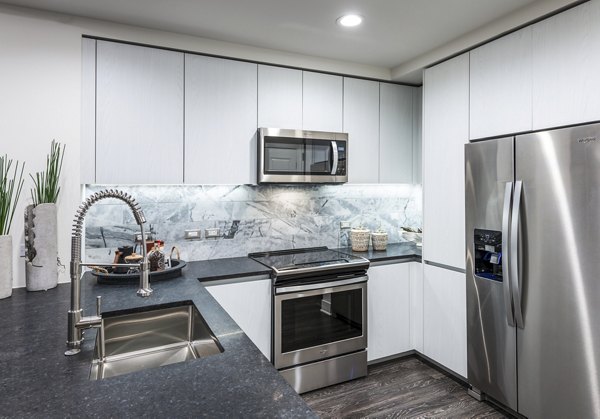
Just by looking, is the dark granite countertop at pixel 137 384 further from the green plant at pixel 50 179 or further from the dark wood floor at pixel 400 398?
the dark wood floor at pixel 400 398

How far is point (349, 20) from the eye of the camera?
2.37m

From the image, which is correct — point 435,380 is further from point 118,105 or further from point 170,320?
point 118,105

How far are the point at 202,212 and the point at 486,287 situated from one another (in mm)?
2072

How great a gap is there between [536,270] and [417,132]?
179 centimetres

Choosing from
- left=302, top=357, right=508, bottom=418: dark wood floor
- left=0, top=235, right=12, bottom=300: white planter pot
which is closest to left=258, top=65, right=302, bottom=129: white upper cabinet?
left=0, top=235, right=12, bottom=300: white planter pot

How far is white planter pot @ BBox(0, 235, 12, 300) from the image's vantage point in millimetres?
1864

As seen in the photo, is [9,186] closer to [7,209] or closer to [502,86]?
[7,209]

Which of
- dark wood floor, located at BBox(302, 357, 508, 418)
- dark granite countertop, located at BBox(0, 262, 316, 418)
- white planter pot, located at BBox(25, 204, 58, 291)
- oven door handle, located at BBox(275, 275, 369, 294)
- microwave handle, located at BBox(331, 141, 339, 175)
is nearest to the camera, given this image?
dark granite countertop, located at BBox(0, 262, 316, 418)

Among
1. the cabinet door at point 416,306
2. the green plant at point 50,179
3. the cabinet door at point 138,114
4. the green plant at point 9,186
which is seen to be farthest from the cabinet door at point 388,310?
the green plant at point 9,186

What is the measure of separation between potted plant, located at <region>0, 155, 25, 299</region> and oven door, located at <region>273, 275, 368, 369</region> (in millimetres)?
1476

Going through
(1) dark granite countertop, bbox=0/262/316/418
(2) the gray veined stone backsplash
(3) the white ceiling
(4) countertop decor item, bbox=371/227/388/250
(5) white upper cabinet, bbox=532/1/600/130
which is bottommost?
(1) dark granite countertop, bbox=0/262/316/418

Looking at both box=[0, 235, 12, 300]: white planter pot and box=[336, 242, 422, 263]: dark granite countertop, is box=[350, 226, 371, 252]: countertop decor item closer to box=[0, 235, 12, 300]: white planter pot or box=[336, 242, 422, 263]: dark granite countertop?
box=[336, 242, 422, 263]: dark granite countertop

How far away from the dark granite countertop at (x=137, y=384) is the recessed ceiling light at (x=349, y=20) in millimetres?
1912

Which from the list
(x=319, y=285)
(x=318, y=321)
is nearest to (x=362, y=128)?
(x=319, y=285)
